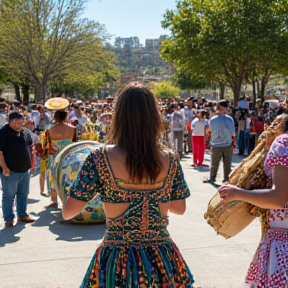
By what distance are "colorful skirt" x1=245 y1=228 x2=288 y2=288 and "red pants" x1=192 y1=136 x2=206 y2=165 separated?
394 inches

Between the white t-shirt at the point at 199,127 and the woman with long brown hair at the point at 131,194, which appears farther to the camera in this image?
the white t-shirt at the point at 199,127

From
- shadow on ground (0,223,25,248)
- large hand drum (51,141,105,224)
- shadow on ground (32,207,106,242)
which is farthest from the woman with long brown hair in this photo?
large hand drum (51,141,105,224)

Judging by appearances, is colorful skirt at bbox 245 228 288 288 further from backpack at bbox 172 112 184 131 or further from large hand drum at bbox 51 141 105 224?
backpack at bbox 172 112 184 131

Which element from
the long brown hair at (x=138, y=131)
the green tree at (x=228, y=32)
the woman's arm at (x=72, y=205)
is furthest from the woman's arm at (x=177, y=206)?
the green tree at (x=228, y=32)

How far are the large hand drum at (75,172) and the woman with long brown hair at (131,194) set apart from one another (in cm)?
Result: 446

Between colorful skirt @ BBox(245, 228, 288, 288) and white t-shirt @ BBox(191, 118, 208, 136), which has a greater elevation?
colorful skirt @ BBox(245, 228, 288, 288)

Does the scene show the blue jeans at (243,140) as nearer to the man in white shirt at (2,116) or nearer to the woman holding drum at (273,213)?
the man in white shirt at (2,116)

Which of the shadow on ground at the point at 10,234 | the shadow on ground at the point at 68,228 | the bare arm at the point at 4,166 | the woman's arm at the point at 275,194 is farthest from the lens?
the bare arm at the point at 4,166

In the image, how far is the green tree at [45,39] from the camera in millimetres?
29016

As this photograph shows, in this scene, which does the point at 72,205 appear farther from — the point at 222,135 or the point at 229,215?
the point at 222,135

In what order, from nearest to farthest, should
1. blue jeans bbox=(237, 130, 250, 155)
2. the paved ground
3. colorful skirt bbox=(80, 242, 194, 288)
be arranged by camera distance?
colorful skirt bbox=(80, 242, 194, 288) < the paved ground < blue jeans bbox=(237, 130, 250, 155)

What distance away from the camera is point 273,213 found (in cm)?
302

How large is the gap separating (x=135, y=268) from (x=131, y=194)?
37 cm

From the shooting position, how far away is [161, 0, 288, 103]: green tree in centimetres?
2347
